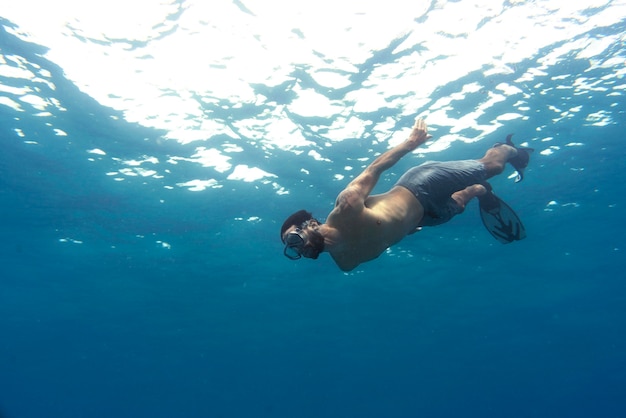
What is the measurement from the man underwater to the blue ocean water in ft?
21.8

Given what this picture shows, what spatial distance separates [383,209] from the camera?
16.5 feet

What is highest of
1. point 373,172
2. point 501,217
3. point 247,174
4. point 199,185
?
point 373,172

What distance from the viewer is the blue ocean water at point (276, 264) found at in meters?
14.0

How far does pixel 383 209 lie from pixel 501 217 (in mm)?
3810

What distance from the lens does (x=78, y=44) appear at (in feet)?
32.7

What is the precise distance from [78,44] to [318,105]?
6946mm

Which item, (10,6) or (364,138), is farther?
(364,138)

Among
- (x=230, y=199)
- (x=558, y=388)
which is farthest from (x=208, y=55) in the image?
(x=558, y=388)

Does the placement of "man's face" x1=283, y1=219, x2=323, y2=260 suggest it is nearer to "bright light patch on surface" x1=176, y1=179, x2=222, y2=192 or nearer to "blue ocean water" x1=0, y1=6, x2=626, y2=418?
"blue ocean water" x1=0, y1=6, x2=626, y2=418

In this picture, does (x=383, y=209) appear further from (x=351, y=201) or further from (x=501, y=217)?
(x=501, y=217)

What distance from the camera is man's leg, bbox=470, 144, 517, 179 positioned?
6.77 m

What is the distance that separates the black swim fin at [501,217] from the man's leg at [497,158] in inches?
24.6

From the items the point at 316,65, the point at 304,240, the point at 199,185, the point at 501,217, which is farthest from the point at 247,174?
the point at 304,240

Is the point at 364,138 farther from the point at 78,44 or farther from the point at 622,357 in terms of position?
the point at 622,357
